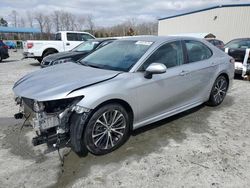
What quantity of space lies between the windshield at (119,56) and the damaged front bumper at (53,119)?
3.26 feet

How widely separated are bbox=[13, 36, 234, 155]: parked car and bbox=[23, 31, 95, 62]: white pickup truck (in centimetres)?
882

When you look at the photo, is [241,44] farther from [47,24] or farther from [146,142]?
[47,24]

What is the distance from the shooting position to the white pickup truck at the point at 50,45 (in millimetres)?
12062

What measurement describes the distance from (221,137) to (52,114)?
8.87 feet

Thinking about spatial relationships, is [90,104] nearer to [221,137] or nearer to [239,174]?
[239,174]

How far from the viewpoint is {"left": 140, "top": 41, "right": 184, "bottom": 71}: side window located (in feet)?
11.9

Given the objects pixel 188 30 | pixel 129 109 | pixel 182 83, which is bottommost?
pixel 129 109

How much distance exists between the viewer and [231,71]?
534 centimetres

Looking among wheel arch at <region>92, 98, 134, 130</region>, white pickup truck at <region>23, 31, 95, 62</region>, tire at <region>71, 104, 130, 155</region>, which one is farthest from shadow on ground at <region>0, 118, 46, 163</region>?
white pickup truck at <region>23, 31, 95, 62</region>

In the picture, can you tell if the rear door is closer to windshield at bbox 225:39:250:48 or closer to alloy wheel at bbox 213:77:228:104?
alloy wheel at bbox 213:77:228:104

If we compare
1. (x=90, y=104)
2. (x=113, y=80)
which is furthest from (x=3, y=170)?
(x=113, y=80)

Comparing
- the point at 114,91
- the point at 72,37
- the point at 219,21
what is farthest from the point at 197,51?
the point at 219,21

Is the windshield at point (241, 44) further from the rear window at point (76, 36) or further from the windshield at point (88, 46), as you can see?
the rear window at point (76, 36)

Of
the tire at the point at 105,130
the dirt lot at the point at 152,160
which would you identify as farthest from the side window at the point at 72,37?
the tire at the point at 105,130
